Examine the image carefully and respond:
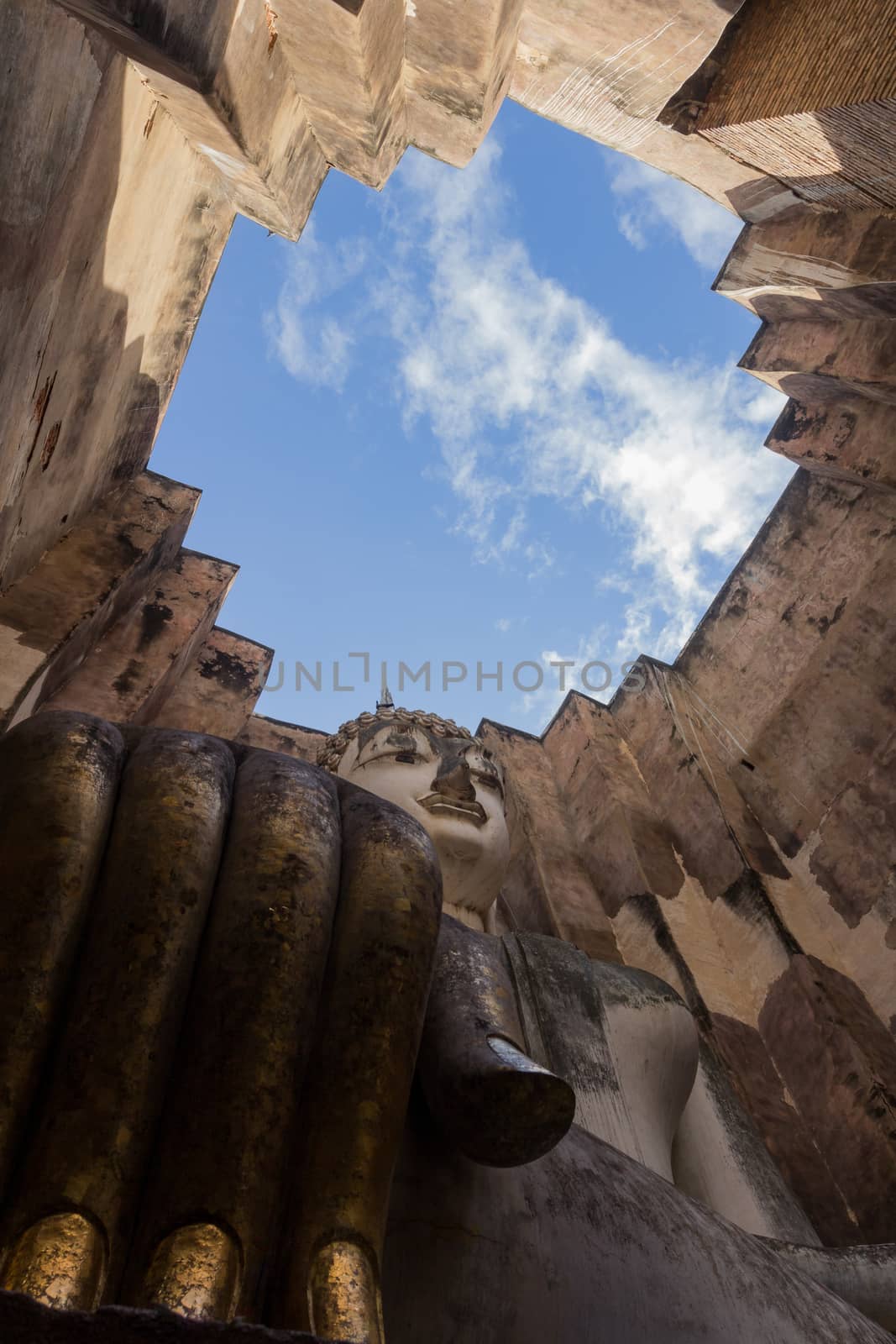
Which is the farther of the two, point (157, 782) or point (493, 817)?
point (493, 817)

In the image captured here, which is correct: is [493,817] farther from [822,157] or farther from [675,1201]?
[822,157]

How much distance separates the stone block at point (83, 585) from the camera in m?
3.57

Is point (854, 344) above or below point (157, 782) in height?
above

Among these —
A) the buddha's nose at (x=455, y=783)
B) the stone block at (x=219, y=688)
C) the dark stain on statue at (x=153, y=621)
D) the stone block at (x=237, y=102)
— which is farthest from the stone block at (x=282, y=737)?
the stone block at (x=237, y=102)

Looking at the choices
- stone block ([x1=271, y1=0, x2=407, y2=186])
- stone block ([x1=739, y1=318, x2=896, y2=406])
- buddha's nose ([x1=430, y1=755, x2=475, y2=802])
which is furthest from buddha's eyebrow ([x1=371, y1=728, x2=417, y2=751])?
stone block ([x1=739, y1=318, x2=896, y2=406])

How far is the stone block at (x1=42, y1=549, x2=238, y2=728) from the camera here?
14.2 feet

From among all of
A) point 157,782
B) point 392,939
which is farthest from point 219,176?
point 392,939

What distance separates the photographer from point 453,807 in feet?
11.1

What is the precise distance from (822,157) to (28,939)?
14.6 feet

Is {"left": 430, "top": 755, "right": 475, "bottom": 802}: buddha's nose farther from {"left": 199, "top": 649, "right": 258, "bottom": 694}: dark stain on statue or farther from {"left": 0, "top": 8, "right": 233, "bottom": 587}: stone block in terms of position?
{"left": 199, "top": 649, "right": 258, "bottom": 694}: dark stain on statue

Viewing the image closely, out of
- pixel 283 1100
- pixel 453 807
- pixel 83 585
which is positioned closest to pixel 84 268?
pixel 83 585

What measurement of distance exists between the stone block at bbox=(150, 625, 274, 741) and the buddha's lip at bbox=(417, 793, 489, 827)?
6.55 feet

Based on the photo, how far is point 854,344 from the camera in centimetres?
509

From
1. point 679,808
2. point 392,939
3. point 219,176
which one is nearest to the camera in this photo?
point 392,939
